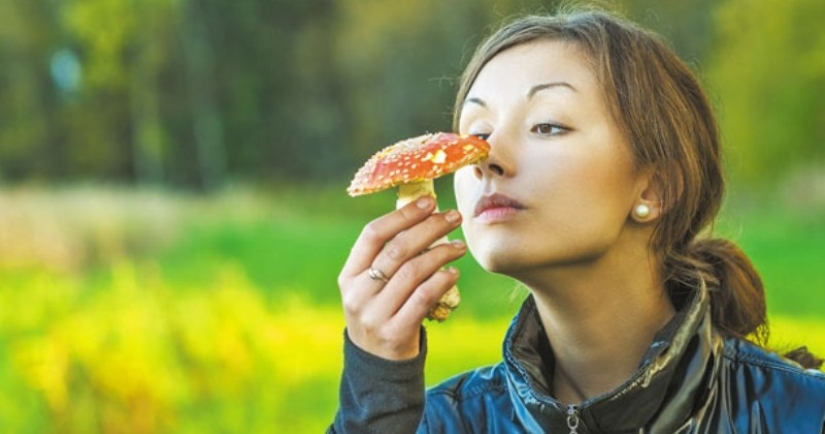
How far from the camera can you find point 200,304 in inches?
105

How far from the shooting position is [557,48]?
42.4 inches

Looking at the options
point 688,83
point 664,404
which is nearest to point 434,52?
point 688,83

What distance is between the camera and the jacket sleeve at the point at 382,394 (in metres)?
0.95

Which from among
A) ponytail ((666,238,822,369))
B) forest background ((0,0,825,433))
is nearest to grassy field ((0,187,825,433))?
forest background ((0,0,825,433))

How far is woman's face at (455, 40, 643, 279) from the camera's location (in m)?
1.00

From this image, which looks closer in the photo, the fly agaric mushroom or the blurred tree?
the fly agaric mushroom

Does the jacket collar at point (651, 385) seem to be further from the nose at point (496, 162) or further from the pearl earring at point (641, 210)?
the nose at point (496, 162)

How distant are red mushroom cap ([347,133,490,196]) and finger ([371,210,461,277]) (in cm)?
5

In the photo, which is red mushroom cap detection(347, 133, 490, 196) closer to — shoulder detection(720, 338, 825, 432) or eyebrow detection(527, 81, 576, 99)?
eyebrow detection(527, 81, 576, 99)

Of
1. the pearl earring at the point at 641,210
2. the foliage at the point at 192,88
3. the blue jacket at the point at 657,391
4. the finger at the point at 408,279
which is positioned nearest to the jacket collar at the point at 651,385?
the blue jacket at the point at 657,391

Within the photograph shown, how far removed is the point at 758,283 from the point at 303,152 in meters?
1.78

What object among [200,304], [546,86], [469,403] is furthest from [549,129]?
[200,304]

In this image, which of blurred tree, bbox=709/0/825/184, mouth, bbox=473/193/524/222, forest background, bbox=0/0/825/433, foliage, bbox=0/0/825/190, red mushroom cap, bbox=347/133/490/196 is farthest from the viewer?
foliage, bbox=0/0/825/190

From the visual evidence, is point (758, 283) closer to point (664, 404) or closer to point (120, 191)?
point (664, 404)
